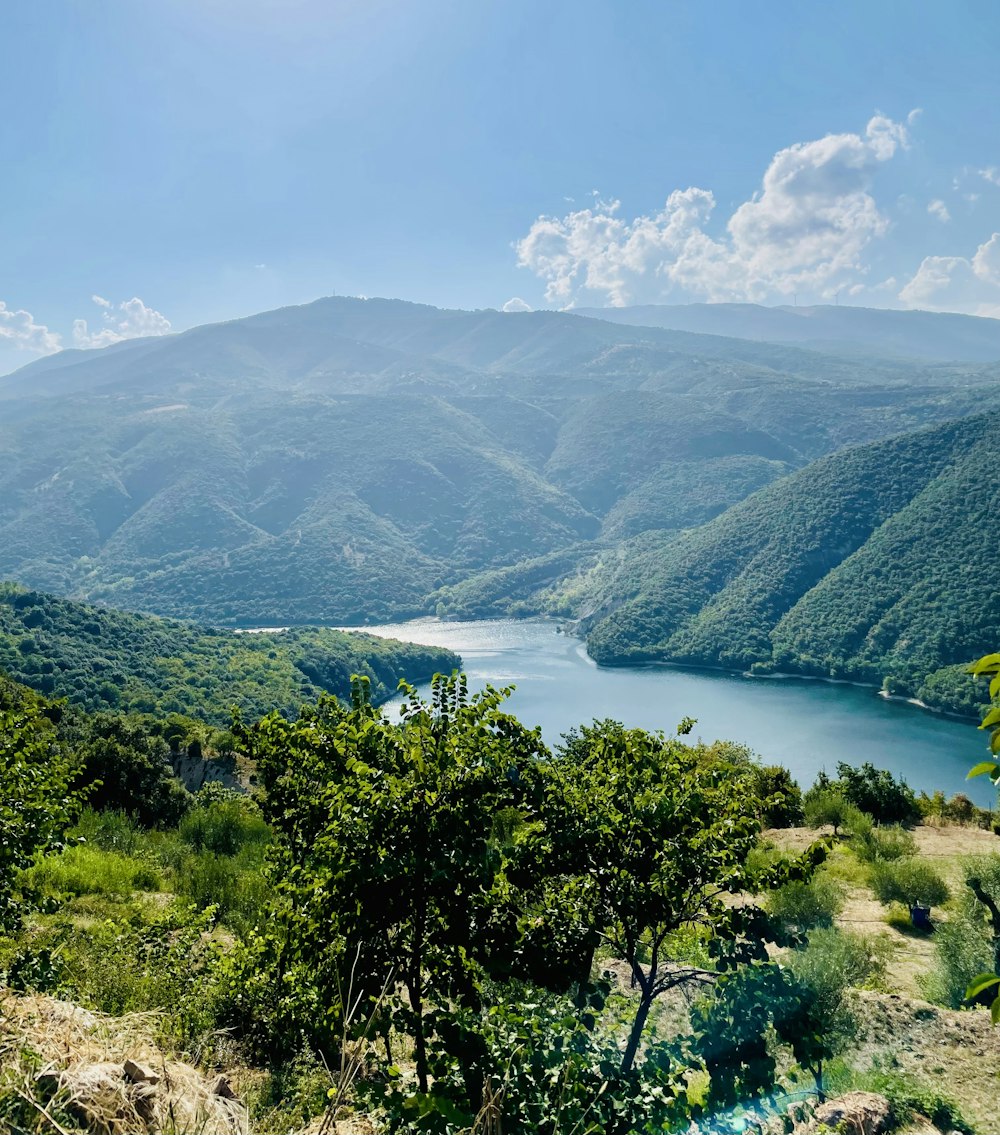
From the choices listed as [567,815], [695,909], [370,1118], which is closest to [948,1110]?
[695,909]

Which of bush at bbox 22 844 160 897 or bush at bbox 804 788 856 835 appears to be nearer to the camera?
bush at bbox 22 844 160 897

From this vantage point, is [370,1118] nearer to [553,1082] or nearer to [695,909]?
[553,1082]

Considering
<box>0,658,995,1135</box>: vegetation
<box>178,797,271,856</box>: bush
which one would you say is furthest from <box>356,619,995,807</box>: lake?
<box>0,658,995,1135</box>: vegetation

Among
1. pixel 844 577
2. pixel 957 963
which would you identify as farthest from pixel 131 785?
pixel 844 577

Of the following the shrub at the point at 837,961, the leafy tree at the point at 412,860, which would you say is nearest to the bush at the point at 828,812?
the shrub at the point at 837,961

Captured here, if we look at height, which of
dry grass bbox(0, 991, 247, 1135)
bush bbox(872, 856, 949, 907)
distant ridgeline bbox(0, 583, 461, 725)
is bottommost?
distant ridgeline bbox(0, 583, 461, 725)

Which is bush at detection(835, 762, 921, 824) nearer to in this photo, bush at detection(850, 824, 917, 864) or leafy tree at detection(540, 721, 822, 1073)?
bush at detection(850, 824, 917, 864)

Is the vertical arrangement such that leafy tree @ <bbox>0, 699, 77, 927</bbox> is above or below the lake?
above

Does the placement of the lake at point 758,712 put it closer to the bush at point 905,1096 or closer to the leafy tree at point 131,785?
the leafy tree at point 131,785
